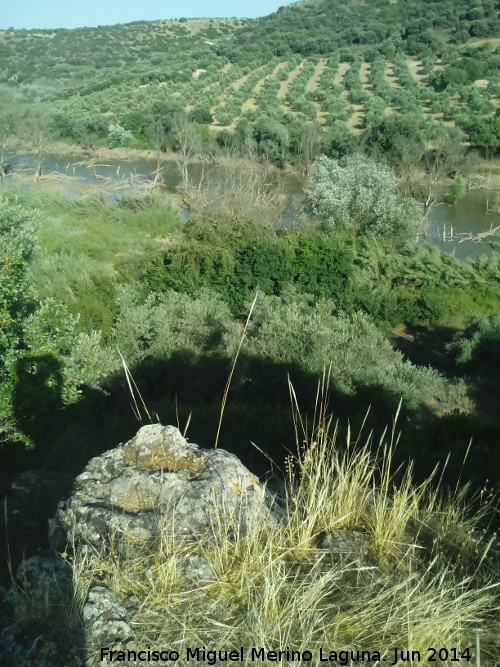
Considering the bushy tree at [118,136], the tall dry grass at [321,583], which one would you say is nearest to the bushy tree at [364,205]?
the tall dry grass at [321,583]

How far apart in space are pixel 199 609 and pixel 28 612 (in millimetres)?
788

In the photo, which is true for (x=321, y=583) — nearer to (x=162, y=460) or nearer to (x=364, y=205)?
(x=162, y=460)

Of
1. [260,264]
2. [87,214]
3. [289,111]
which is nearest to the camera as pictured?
[260,264]

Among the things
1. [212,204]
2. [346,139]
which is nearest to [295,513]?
[212,204]

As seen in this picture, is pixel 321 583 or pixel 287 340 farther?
pixel 287 340

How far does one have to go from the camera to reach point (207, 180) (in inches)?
1010

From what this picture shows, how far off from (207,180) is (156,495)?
23856 millimetres

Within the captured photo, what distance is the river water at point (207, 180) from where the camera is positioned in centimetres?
2373

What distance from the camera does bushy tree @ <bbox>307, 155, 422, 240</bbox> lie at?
62.5ft

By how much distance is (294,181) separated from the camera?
105 ft

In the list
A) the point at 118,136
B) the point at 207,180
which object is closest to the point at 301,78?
the point at 118,136

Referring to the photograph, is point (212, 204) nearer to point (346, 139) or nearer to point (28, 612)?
point (346, 139)

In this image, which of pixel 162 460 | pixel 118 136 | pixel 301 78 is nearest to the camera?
pixel 162 460

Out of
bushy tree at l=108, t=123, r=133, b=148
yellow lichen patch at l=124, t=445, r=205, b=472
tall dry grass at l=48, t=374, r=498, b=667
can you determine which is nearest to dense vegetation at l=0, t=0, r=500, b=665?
tall dry grass at l=48, t=374, r=498, b=667
